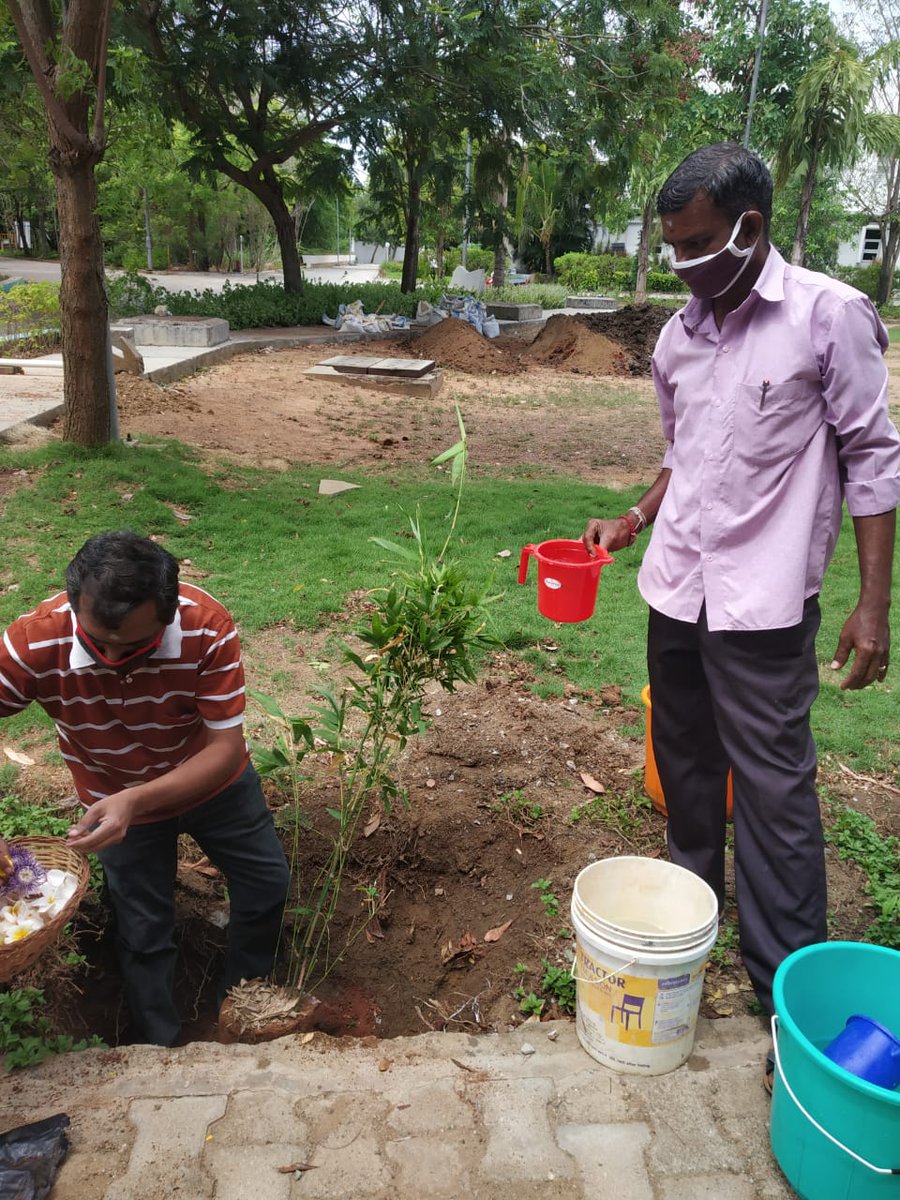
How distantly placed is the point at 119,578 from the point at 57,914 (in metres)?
0.79

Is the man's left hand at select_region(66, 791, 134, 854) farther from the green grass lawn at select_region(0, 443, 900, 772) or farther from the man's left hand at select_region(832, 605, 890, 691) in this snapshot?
the green grass lawn at select_region(0, 443, 900, 772)

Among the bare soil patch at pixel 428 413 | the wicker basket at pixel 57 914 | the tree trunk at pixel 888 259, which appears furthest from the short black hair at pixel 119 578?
the tree trunk at pixel 888 259

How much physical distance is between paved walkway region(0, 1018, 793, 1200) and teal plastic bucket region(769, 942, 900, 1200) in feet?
0.50

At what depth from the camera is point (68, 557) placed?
528 cm

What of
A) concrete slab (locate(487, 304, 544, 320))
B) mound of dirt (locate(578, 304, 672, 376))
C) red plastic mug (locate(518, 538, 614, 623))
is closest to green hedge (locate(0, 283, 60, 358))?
mound of dirt (locate(578, 304, 672, 376))

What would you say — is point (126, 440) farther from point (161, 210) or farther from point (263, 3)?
point (161, 210)

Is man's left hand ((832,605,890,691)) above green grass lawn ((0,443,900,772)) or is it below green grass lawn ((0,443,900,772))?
above

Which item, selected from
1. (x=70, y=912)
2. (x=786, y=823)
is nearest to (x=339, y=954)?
(x=70, y=912)

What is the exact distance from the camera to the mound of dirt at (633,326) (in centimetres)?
1661

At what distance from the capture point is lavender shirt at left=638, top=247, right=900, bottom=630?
6.59 ft

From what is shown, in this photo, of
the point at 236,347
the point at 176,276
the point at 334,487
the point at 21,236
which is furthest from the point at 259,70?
the point at 21,236

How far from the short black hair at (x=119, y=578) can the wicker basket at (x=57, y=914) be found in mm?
610

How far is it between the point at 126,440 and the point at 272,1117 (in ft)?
22.3

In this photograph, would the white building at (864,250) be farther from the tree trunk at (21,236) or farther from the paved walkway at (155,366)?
the tree trunk at (21,236)
